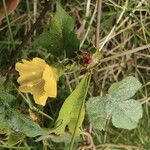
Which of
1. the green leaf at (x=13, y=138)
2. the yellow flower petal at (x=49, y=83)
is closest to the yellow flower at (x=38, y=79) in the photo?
the yellow flower petal at (x=49, y=83)

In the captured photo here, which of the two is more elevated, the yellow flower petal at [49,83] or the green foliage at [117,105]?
the yellow flower petal at [49,83]

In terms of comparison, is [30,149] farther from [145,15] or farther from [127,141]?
[145,15]

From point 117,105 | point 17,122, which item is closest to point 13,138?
point 17,122

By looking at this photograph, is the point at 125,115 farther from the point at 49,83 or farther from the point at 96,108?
the point at 49,83

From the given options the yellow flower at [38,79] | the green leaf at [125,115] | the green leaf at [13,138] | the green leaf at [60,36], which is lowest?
the green leaf at [13,138]

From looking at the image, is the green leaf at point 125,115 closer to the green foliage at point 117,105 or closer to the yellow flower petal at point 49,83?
the green foliage at point 117,105

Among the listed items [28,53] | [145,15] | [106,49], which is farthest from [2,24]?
[145,15]
